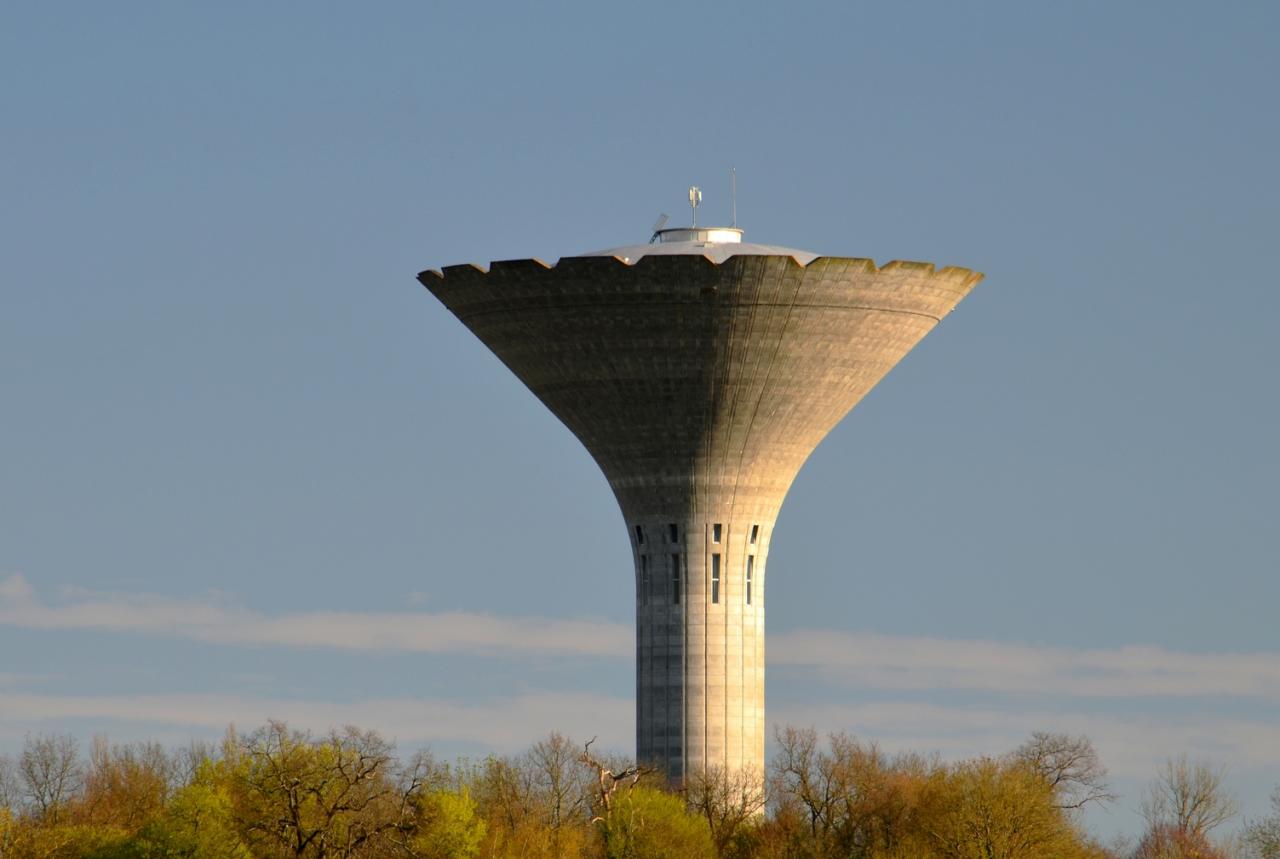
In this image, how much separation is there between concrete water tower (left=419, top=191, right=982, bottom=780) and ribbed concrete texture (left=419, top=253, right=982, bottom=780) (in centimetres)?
4

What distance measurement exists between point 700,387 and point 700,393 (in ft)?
0.65

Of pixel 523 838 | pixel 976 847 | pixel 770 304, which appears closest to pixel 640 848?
pixel 523 838

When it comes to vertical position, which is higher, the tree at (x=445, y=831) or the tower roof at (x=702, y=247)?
the tower roof at (x=702, y=247)

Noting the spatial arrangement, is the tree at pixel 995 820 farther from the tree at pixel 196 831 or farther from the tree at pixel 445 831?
the tree at pixel 196 831

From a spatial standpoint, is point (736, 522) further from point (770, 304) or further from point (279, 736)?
point (279, 736)

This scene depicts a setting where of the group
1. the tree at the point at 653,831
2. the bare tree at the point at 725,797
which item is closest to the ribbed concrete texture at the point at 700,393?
the bare tree at the point at 725,797

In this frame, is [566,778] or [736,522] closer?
[736,522]

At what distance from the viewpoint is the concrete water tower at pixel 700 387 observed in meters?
83.5

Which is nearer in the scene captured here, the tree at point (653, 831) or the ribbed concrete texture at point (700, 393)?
the tree at point (653, 831)

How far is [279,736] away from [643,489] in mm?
11579

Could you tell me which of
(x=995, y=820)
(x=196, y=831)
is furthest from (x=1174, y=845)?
(x=196, y=831)

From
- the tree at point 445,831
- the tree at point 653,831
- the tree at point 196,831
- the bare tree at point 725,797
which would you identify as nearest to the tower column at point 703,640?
the bare tree at point 725,797

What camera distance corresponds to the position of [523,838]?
81.1m

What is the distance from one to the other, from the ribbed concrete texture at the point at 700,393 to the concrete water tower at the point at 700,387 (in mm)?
38
